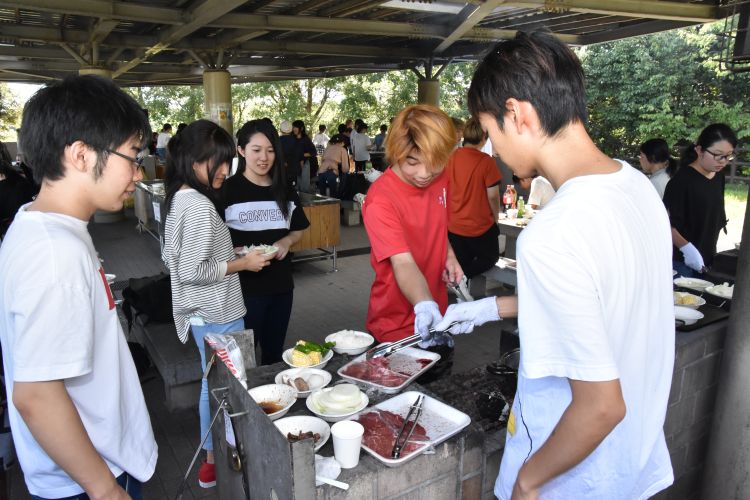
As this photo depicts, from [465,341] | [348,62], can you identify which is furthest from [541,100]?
[348,62]

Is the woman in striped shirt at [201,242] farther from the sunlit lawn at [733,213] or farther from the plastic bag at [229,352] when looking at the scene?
the sunlit lawn at [733,213]

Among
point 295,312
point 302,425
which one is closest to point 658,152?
point 295,312

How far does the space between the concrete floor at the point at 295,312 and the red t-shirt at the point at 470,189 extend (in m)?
1.12

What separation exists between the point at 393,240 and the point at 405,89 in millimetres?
25321

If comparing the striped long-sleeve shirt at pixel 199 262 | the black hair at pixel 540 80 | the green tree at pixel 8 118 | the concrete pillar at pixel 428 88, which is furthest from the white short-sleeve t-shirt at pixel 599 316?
the green tree at pixel 8 118

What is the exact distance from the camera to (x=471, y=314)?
1.83 meters

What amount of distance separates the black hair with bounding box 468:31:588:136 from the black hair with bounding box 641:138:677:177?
15.1 feet

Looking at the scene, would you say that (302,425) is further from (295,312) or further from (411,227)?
(295,312)

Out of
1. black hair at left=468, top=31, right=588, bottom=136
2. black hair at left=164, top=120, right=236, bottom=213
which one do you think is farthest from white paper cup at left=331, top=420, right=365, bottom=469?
black hair at left=164, top=120, right=236, bottom=213

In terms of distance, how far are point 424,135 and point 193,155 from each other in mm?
1225

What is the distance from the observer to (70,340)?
123 centimetres

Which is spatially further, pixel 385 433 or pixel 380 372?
pixel 380 372

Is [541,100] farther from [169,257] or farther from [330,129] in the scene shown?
[330,129]

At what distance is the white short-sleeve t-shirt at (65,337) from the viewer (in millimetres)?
1198
